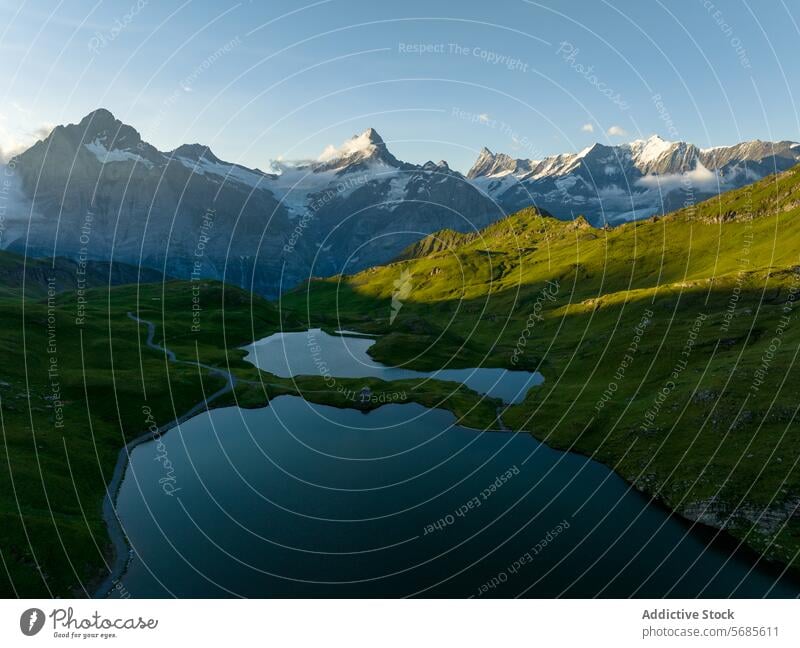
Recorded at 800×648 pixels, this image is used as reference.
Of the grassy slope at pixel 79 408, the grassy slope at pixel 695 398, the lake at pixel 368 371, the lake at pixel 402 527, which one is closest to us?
the lake at pixel 402 527

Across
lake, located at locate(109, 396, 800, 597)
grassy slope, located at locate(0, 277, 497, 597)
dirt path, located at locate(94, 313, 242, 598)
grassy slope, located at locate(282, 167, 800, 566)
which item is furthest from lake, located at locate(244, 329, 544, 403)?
lake, located at locate(109, 396, 800, 597)

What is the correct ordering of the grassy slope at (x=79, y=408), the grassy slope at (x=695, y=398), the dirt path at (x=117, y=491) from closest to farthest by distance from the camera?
the grassy slope at (x=79, y=408)
the dirt path at (x=117, y=491)
the grassy slope at (x=695, y=398)

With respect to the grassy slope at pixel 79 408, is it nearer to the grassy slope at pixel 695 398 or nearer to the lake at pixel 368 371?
the lake at pixel 368 371

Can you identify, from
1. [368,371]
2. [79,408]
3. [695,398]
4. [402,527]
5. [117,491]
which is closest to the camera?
[402,527]

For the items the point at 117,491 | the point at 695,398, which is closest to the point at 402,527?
the point at 117,491

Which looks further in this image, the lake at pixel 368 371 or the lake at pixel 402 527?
the lake at pixel 368 371

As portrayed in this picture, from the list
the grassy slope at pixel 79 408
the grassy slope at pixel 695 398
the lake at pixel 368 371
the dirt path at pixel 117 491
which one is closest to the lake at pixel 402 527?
the dirt path at pixel 117 491

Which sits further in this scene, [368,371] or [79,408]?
[368,371]

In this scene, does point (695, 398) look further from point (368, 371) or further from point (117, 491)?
point (117, 491)

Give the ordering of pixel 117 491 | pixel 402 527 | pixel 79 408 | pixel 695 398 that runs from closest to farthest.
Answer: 1. pixel 402 527
2. pixel 117 491
3. pixel 695 398
4. pixel 79 408

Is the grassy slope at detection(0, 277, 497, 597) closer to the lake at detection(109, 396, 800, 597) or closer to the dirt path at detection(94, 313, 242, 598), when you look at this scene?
the dirt path at detection(94, 313, 242, 598)
